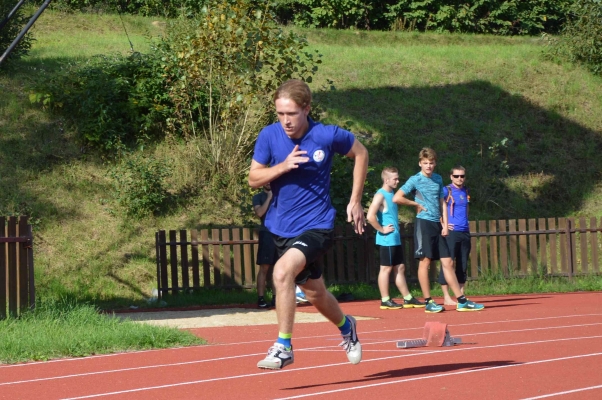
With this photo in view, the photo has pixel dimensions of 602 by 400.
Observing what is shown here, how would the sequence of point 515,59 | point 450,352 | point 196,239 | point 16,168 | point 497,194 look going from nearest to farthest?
point 450,352 → point 196,239 → point 16,168 → point 497,194 → point 515,59

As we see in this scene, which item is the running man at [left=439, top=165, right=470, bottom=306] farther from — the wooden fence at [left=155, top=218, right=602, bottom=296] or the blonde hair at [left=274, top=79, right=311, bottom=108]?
the blonde hair at [left=274, top=79, right=311, bottom=108]

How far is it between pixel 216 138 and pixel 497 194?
22.2ft

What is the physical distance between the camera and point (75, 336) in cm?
860

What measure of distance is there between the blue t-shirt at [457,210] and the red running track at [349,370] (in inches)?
86.7

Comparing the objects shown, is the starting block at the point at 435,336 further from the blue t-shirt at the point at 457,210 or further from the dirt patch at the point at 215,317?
the blue t-shirt at the point at 457,210

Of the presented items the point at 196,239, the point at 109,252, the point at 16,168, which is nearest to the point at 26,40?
the point at 16,168

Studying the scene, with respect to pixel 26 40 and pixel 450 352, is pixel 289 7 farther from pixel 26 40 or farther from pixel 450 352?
pixel 450 352

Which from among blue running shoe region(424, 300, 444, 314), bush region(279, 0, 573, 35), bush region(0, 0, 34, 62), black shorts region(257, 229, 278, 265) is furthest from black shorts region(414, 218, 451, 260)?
bush region(279, 0, 573, 35)

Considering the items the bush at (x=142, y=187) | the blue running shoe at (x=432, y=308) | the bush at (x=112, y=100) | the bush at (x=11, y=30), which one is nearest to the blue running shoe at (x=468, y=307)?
the blue running shoe at (x=432, y=308)

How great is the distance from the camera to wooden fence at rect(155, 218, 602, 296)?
48.6 ft

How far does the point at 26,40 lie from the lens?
21203 millimetres

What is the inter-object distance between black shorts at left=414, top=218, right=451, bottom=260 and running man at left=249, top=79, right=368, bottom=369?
17.4 feet

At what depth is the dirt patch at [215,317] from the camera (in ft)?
36.3

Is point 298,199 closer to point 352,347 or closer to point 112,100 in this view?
point 352,347
